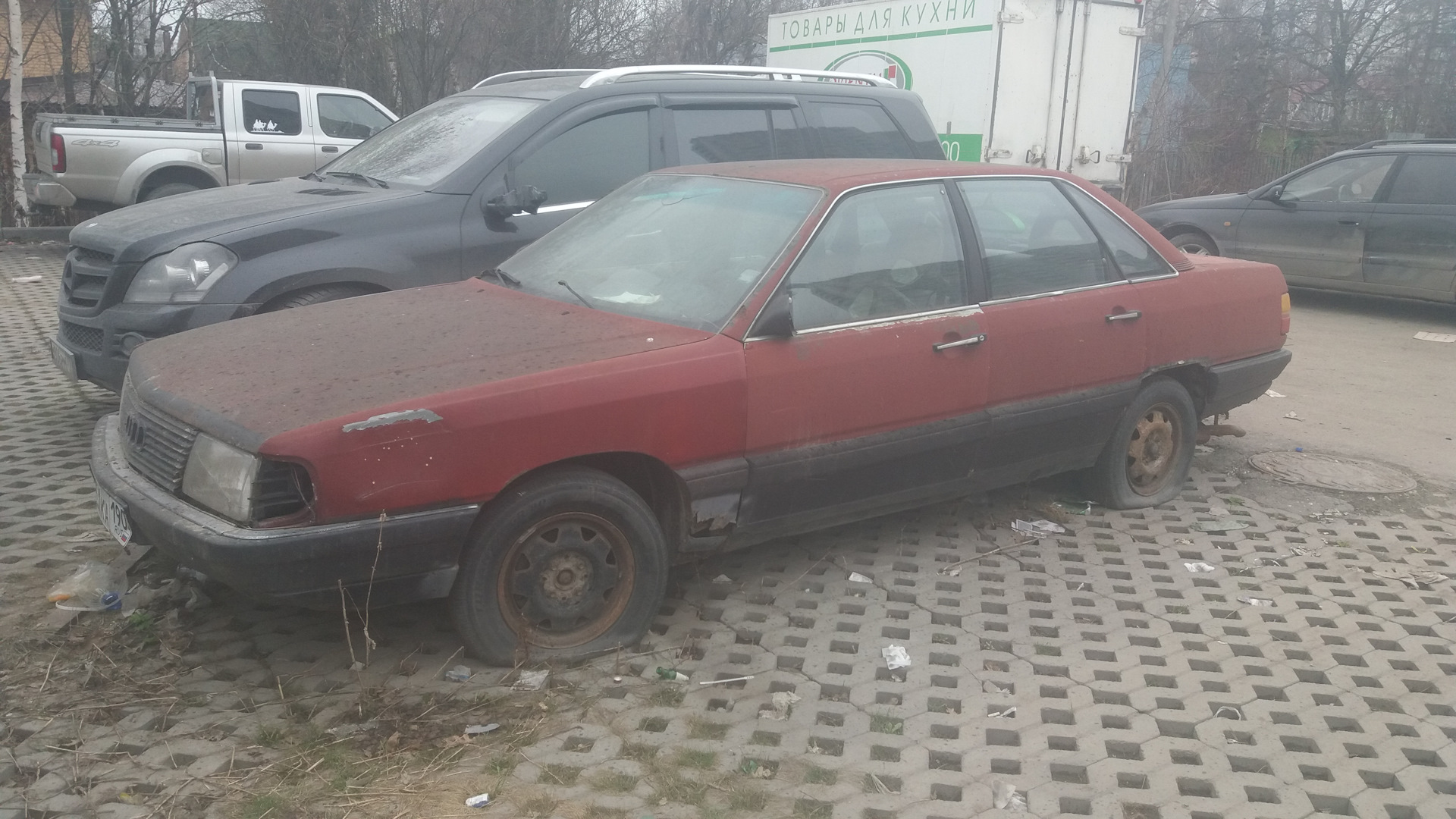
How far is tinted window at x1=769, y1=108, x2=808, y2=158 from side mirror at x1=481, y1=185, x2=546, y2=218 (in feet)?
5.50

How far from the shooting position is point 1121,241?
17.3ft

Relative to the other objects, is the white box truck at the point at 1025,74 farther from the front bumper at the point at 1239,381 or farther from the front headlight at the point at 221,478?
the front headlight at the point at 221,478

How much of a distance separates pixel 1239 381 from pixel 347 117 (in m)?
10.5

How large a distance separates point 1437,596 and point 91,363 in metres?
5.87

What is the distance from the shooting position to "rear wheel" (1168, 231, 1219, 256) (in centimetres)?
1252

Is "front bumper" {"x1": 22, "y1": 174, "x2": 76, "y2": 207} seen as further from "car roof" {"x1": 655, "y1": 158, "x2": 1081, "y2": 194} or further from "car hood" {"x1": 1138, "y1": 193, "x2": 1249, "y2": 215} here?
"car hood" {"x1": 1138, "y1": 193, "x2": 1249, "y2": 215}

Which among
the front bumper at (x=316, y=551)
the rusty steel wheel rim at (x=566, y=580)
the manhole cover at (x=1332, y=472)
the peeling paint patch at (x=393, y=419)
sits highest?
the peeling paint patch at (x=393, y=419)

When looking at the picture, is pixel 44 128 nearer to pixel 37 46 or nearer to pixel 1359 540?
pixel 37 46

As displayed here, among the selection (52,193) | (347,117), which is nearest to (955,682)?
(347,117)

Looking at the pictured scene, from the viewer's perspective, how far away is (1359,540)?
207 inches

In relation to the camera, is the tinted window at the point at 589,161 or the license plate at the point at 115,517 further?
the tinted window at the point at 589,161

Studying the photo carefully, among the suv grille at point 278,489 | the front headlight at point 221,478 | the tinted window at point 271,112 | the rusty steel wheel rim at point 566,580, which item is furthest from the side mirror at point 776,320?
the tinted window at point 271,112

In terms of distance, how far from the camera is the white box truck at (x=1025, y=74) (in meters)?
12.3

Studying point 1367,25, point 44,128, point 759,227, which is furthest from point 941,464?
point 1367,25
